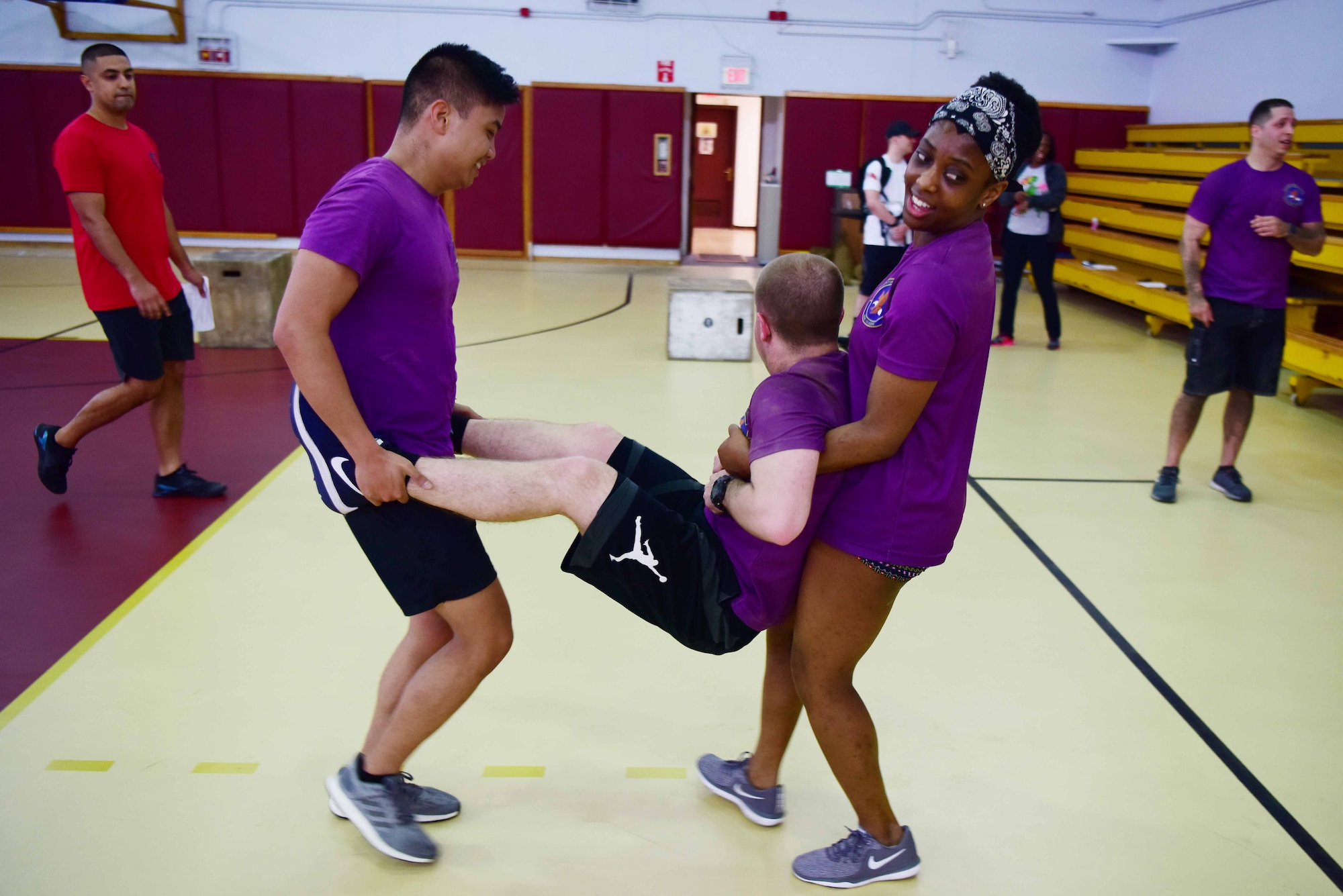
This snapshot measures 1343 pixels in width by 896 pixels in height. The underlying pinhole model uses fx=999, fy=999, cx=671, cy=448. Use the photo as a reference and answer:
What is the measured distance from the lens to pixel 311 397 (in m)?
1.90

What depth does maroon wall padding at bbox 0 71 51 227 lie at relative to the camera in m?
12.9

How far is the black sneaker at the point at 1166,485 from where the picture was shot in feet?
15.9

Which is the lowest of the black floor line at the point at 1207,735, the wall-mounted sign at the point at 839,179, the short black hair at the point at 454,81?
the black floor line at the point at 1207,735

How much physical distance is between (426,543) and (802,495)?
0.81 m

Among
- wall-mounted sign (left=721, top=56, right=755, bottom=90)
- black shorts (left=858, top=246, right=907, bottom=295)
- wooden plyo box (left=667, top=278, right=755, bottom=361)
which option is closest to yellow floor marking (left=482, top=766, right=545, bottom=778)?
wooden plyo box (left=667, top=278, right=755, bottom=361)

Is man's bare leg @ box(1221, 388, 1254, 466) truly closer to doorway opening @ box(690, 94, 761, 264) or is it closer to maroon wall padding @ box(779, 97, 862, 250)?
maroon wall padding @ box(779, 97, 862, 250)

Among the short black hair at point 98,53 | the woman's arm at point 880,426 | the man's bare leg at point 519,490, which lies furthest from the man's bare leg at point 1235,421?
the short black hair at point 98,53

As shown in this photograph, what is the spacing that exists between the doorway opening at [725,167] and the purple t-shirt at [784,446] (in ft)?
53.1

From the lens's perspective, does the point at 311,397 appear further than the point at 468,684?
No

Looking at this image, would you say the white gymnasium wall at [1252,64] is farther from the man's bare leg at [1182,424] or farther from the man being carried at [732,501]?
the man being carried at [732,501]

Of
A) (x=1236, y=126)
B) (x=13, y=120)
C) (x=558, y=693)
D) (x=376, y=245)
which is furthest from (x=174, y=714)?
(x=13, y=120)

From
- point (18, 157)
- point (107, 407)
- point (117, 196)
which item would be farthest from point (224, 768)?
point (18, 157)

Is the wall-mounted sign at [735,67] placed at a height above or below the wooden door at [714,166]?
above

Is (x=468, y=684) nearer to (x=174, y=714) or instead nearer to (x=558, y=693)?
(x=558, y=693)
